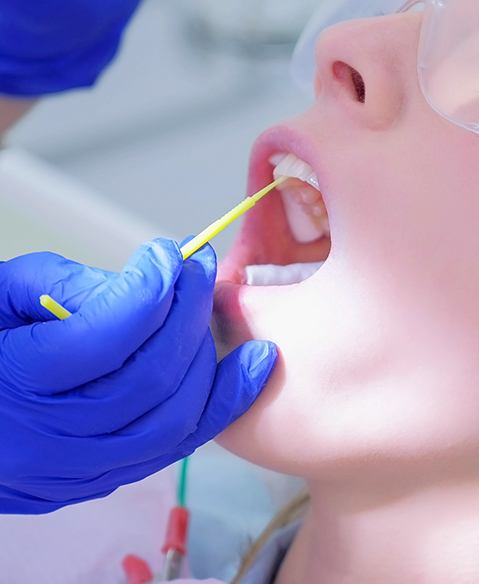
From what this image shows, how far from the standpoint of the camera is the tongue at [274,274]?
40.3 inches

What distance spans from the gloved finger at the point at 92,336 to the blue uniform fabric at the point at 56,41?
696 millimetres

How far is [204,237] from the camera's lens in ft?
2.92

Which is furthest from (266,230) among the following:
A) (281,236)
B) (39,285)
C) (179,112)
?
(179,112)

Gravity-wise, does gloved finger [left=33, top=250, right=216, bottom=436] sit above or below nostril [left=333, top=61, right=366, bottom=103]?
below

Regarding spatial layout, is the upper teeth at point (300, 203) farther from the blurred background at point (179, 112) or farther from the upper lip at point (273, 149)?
the blurred background at point (179, 112)

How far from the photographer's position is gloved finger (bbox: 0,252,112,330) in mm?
833

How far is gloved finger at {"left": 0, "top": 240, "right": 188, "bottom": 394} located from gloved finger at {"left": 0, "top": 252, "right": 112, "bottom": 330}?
0.02 m

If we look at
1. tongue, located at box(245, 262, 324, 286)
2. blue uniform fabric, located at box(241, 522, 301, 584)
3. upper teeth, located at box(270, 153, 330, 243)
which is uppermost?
upper teeth, located at box(270, 153, 330, 243)

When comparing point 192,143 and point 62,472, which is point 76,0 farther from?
point 192,143

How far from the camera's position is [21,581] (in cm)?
118

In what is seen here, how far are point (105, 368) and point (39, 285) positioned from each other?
101mm

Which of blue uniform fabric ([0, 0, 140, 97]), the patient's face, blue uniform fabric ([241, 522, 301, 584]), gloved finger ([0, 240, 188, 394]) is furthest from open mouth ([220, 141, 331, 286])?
blue uniform fabric ([0, 0, 140, 97])

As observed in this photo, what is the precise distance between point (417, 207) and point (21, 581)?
72 cm

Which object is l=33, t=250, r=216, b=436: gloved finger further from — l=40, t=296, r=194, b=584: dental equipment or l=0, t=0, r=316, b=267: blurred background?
l=0, t=0, r=316, b=267: blurred background
